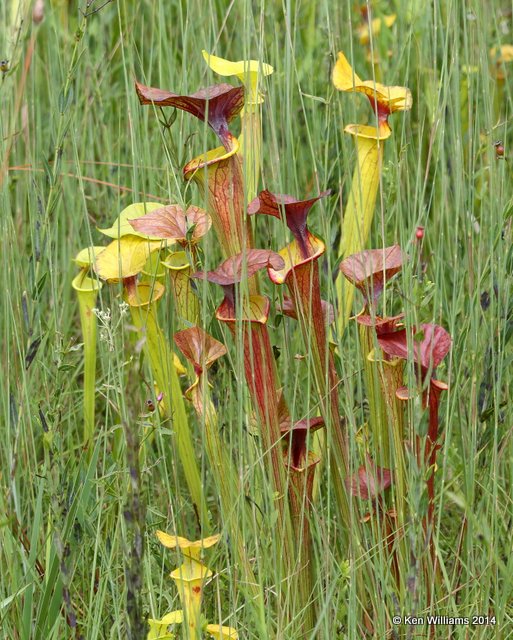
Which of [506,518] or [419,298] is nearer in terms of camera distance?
[419,298]

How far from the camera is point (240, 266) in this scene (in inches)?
37.9

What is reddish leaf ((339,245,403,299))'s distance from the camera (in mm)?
1013

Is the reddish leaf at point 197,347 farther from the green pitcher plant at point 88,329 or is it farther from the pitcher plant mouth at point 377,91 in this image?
the pitcher plant mouth at point 377,91

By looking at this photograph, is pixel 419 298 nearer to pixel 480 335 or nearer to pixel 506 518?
pixel 480 335

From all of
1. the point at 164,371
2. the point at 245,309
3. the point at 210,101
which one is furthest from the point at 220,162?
the point at 164,371

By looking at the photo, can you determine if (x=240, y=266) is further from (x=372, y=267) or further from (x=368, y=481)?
(x=368, y=481)

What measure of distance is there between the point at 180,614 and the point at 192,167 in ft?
1.76

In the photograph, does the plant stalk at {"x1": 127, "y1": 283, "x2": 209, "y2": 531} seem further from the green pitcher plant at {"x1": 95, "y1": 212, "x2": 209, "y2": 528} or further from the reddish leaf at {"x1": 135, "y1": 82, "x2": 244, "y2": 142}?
the reddish leaf at {"x1": 135, "y1": 82, "x2": 244, "y2": 142}

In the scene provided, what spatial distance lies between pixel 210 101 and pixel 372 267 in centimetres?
28

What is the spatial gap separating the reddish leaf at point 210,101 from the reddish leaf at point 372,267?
0.72 feet

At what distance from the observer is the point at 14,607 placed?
1104mm

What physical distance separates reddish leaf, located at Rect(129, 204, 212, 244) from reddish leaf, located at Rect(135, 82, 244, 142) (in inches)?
3.9

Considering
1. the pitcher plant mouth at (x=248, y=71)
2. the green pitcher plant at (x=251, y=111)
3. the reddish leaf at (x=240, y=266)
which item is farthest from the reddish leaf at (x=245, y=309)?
the pitcher plant mouth at (x=248, y=71)

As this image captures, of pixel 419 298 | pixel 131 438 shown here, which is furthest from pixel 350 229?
pixel 131 438
